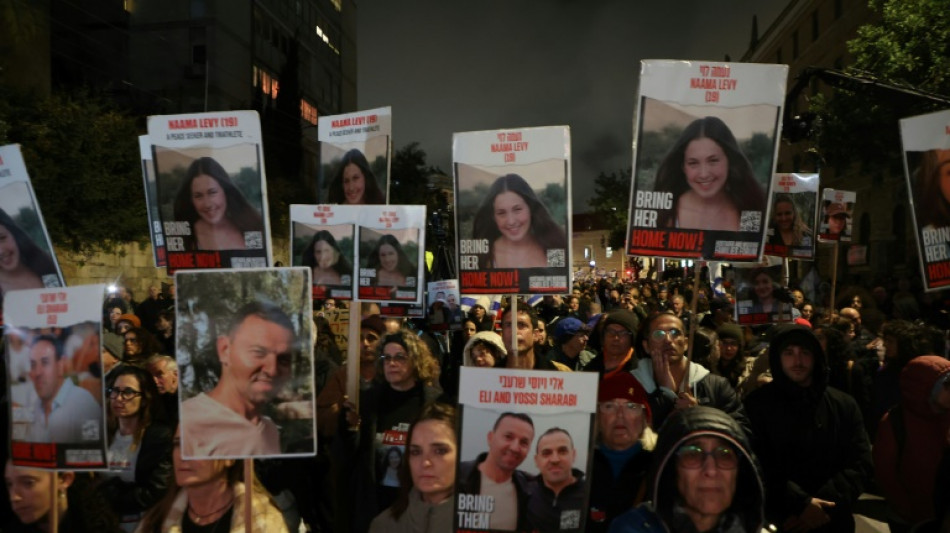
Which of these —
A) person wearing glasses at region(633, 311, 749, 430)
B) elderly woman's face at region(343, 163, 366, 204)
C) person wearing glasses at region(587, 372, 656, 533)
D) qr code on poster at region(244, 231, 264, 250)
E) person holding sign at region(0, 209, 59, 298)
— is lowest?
person wearing glasses at region(587, 372, 656, 533)

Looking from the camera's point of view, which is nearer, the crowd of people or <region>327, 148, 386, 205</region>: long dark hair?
the crowd of people

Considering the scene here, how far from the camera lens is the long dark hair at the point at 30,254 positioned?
14.8 feet

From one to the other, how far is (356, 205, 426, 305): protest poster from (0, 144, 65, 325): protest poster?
210 centimetres

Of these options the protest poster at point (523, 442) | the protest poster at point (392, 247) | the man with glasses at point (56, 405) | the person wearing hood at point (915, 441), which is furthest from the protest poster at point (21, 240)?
the person wearing hood at point (915, 441)

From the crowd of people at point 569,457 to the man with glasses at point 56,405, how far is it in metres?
0.03

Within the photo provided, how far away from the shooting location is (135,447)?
4121 millimetres

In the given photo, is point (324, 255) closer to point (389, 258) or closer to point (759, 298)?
point (389, 258)

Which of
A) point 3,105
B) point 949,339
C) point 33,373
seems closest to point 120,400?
point 33,373

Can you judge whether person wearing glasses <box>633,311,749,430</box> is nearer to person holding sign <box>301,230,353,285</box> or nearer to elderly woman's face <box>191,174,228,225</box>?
person holding sign <box>301,230,353,285</box>

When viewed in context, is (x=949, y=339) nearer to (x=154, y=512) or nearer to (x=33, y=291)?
(x=154, y=512)

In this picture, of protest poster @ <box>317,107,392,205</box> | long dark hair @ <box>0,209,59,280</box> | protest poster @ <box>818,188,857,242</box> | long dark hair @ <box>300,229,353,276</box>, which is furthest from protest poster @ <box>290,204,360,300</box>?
protest poster @ <box>818,188,857,242</box>

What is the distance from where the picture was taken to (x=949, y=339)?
520 centimetres

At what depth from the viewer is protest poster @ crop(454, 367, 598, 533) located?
3.07 meters

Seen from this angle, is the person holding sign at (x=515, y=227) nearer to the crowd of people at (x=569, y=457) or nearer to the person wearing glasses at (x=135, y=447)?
the crowd of people at (x=569, y=457)
